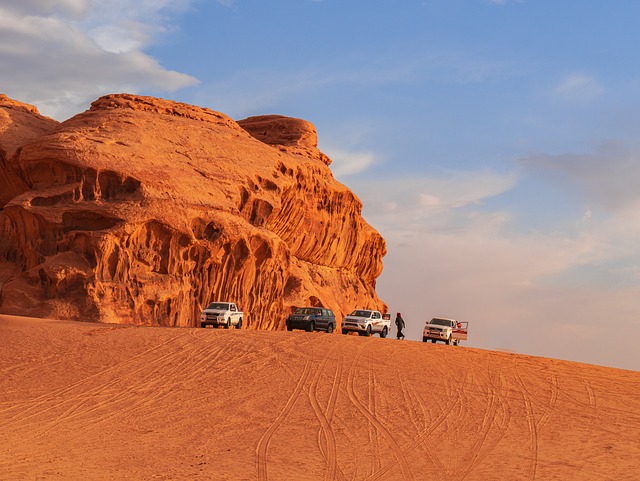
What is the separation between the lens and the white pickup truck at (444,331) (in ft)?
143

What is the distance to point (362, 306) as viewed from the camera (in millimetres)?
74000

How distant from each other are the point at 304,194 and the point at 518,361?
3247cm

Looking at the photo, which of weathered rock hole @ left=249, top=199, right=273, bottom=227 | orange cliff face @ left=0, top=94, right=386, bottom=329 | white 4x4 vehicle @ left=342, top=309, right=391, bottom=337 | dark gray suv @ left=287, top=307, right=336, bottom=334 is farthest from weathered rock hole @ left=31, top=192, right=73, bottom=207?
white 4x4 vehicle @ left=342, top=309, right=391, bottom=337

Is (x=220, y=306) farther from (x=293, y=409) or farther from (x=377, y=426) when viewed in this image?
(x=377, y=426)

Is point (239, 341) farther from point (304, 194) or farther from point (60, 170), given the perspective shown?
point (304, 194)

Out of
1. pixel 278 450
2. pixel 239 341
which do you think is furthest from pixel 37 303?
pixel 278 450

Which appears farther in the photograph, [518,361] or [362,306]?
[362,306]

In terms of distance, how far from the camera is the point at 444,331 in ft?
143

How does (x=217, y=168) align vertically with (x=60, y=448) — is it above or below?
above

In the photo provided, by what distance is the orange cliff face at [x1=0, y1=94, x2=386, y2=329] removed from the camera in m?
42.7

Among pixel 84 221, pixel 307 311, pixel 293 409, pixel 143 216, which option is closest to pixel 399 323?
pixel 307 311

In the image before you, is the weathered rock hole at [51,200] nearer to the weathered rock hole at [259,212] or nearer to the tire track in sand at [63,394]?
the weathered rock hole at [259,212]

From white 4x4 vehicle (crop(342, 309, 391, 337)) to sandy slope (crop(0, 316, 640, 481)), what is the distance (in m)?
7.32

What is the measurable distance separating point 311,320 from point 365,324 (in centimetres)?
311
